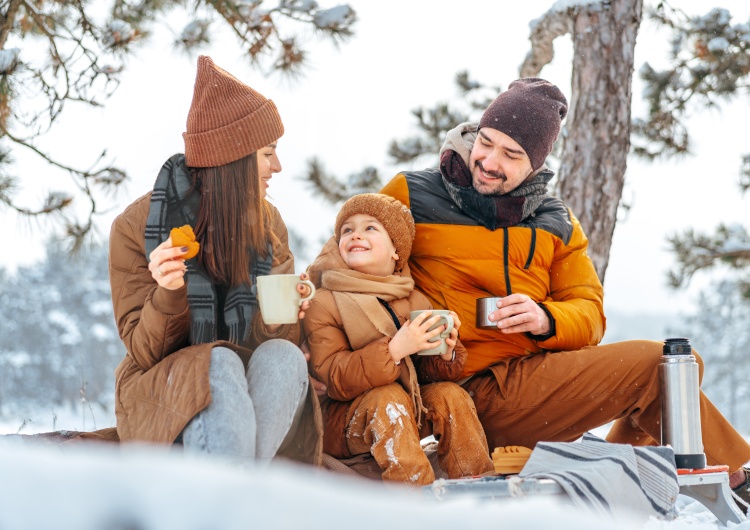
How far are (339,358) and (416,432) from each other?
35 centimetres

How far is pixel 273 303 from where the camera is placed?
2.58 metres

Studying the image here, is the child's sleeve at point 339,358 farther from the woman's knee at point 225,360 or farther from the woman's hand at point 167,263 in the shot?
the woman's hand at point 167,263

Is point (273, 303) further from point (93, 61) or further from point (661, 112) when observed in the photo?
point (661, 112)

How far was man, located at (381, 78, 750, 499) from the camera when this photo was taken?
316 centimetres

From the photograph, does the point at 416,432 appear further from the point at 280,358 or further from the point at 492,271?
the point at 492,271

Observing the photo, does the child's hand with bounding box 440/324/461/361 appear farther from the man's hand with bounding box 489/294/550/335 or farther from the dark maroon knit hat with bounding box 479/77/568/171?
the dark maroon knit hat with bounding box 479/77/568/171

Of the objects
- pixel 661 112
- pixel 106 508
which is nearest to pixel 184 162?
pixel 106 508

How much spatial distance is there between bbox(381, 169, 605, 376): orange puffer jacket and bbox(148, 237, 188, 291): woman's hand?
3.92 feet

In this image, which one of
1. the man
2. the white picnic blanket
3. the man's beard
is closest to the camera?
the white picnic blanket

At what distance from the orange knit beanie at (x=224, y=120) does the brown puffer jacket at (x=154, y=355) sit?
0.25m

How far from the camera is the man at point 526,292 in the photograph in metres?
3.16

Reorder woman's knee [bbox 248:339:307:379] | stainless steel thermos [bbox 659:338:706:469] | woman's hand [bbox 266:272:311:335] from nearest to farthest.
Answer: woman's knee [bbox 248:339:307:379], woman's hand [bbox 266:272:311:335], stainless steel thermos [bbox 659:338:706:469]

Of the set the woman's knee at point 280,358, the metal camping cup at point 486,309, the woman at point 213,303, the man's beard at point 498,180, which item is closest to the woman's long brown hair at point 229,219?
the woman at point 213,303

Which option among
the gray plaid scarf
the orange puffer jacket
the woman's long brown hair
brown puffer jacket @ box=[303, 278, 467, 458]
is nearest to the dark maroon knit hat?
the orange puffer jacket
